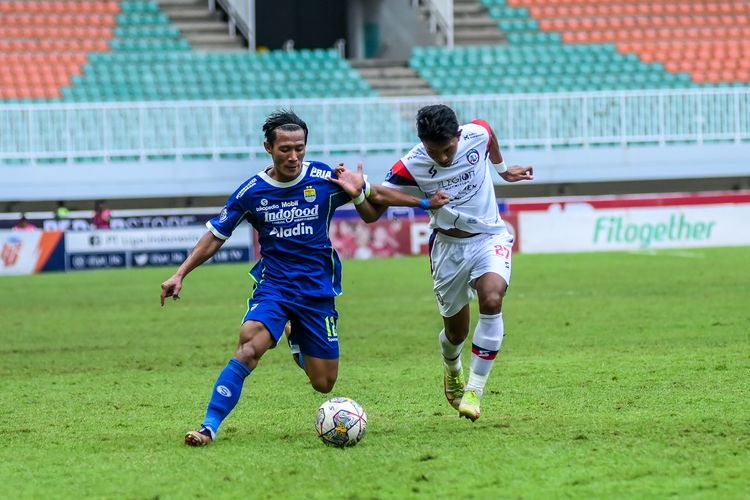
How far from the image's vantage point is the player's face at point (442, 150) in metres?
7.68

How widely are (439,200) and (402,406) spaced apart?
1657 mm

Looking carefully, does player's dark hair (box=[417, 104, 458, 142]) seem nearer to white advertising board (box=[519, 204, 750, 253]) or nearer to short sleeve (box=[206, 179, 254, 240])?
short sleeve (box=[206, 179, 254, 240])

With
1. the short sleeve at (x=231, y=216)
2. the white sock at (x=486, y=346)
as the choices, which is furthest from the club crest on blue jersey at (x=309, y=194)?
the white sock at (x=486, y=346)

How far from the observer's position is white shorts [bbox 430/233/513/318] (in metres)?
8.02

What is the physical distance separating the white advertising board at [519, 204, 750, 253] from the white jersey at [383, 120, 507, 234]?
21.3m

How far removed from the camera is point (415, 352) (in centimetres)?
1201

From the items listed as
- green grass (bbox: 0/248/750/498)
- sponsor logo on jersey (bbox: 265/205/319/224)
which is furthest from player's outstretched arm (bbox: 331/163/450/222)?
green grass (bbox: 0/248/750/498)

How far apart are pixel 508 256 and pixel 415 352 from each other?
4.04m

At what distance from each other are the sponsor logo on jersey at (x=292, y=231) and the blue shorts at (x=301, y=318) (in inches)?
13.7

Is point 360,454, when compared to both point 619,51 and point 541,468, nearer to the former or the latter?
point 541,468

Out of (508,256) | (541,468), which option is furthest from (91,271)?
(541,468)

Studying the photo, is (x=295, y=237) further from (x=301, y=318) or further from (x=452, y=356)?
(x=452, y=356)

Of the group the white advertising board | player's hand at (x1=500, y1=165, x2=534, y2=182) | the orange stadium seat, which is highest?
player's hand at (x1=500, y1=165, x2=534, y2=182)

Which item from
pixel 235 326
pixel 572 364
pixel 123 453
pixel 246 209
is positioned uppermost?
pixel 246 209
